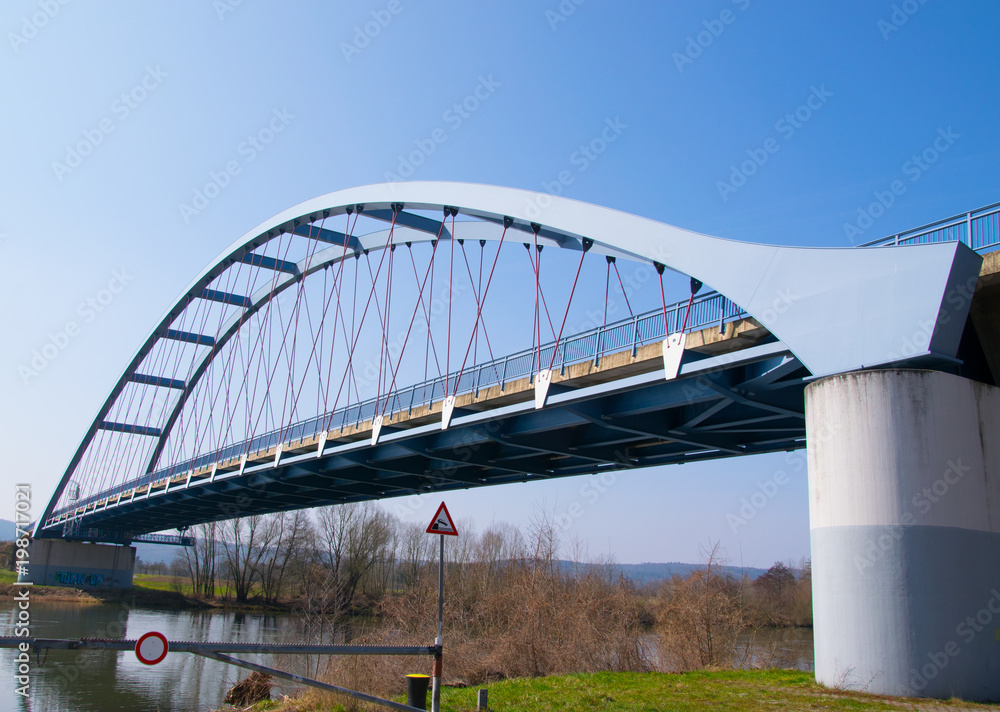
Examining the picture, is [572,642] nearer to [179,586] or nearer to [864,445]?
[864,445]

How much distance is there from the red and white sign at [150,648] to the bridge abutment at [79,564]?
214 feet

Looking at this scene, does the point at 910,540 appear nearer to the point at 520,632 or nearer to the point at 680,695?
the point at 680,695

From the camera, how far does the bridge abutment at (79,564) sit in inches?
2484

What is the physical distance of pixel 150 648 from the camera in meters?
5.96

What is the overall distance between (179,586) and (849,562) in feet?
213

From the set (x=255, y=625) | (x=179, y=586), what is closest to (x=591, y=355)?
(x=255, y=625)

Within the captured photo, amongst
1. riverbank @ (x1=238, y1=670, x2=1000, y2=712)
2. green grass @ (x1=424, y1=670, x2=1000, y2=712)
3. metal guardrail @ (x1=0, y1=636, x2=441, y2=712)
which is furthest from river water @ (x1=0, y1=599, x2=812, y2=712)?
green grass @ (x1=424, y1=670, x2=1000, y2=712)

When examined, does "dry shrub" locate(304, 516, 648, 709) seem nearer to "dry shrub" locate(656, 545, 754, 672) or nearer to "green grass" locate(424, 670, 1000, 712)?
"dry shrub" locate(656, 545, 754, 672)

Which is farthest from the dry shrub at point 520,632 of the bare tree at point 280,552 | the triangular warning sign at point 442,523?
the bare tree at point 280,552

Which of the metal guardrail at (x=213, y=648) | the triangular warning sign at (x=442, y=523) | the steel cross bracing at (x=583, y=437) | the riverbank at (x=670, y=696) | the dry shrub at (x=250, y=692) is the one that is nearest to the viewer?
the metal guardrail at (x=213, y=648)

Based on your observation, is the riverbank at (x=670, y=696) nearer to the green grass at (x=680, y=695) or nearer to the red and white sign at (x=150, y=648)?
the green grass at (x=680, y=695)

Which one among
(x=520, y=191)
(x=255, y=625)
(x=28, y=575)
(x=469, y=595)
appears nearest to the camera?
(x=520, y=191)

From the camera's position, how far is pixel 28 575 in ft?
205

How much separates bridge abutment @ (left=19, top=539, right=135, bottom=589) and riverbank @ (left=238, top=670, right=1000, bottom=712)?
60417 millimetres
